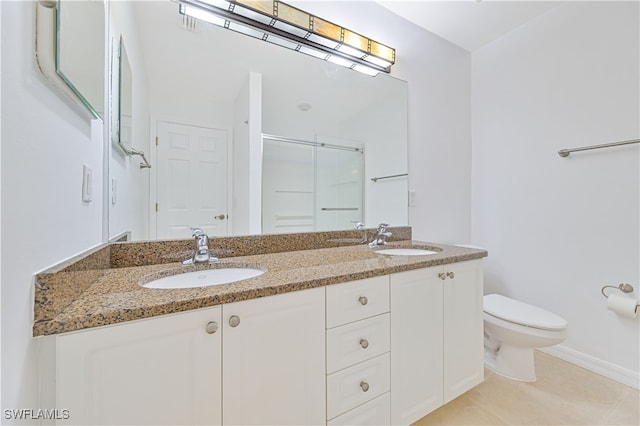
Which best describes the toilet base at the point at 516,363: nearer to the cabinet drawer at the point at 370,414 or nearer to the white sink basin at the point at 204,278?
the cabinet drawer at the point at 370,414

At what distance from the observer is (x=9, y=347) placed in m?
0.48

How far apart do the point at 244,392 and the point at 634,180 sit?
7.70ft

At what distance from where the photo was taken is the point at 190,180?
4.06 feet

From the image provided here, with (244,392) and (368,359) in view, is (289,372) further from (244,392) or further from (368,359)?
(368,359)

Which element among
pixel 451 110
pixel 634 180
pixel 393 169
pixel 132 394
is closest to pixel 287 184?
pixel 393 169

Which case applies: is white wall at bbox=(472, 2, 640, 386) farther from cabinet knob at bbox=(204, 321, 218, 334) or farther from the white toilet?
cabinet knob at bbox=(204, 321, 218, 334)

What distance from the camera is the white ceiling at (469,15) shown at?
1.87m

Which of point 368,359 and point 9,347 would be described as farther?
point 368,359

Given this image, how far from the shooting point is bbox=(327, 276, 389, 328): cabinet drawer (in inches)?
37.8

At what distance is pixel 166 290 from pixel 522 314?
1.89 m

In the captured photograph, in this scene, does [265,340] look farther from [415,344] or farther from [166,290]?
[415,344]

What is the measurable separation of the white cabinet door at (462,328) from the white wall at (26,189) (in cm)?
142

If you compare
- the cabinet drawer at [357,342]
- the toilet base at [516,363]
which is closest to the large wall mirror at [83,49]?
the cabinet drawer at [357,342]

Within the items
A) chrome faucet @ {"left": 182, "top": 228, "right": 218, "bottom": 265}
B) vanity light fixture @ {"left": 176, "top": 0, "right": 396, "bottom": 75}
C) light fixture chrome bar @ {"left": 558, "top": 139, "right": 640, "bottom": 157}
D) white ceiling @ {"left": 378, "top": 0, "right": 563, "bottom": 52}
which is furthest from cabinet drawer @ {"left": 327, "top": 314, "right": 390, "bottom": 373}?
white ceiling @ {"left": 378, "top": 0, "right": 563, "bottom": 52}
